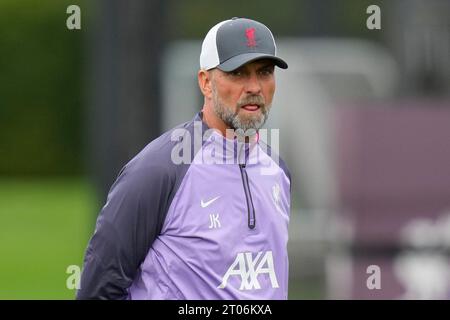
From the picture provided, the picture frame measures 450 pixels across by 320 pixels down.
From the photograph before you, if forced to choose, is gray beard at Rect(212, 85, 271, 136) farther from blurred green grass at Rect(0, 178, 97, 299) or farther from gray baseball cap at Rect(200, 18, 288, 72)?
blurred green grass at Rect(0, 178, 97, 299)

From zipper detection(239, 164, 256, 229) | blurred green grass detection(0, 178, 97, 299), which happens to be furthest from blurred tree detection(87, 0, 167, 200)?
zipper detection(239, 164, 256, 229)

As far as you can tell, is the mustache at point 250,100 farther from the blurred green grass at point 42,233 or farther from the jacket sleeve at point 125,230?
the blurred green grass at point 42,233

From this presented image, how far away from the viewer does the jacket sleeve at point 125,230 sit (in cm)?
485

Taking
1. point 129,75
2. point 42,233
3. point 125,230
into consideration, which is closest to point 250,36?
point 125,230

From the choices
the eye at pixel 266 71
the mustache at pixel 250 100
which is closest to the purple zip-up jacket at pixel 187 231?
the mustache at pixel 250 100

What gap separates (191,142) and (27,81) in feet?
93.2

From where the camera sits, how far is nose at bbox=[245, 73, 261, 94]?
502 centimetres

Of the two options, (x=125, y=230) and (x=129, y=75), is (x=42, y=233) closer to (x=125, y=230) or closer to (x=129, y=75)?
(x=129, y=75)

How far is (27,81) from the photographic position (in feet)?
108

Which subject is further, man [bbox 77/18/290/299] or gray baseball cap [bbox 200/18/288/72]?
gray baseball cap [bbox 200/18/288/72]

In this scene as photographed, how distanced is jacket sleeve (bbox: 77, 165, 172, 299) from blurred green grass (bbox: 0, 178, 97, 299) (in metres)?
8.69

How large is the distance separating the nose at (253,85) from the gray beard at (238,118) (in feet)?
0.21
